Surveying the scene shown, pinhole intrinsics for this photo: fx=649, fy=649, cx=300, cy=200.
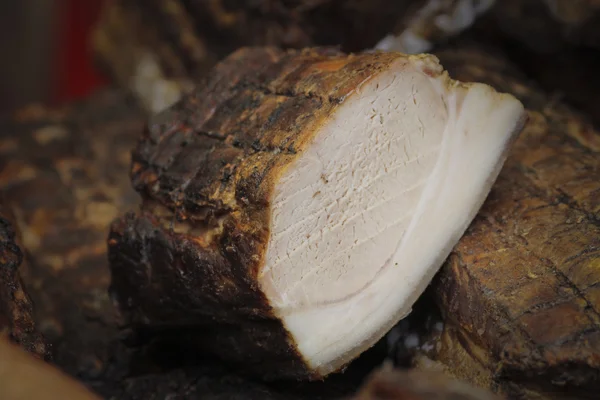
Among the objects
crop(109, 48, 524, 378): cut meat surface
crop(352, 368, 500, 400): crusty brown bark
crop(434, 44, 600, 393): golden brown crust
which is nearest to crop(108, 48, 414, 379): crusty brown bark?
crop(109, 48, 524, 378): cut meat surface

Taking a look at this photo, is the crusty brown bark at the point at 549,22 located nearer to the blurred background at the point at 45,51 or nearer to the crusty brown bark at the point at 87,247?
the crusty brown bark at the point at 87,247

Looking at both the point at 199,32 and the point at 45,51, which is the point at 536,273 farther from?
the point at 45,51

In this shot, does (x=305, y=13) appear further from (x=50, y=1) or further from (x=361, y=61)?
(x=50, y=1)

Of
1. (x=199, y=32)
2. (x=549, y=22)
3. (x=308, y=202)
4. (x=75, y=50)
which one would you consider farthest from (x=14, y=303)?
(x=75, y=50)

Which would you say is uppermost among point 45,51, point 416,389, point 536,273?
point 45,51

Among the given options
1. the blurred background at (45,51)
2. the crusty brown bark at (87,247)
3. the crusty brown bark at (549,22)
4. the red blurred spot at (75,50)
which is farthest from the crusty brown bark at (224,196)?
the blurred background at (45,51)
